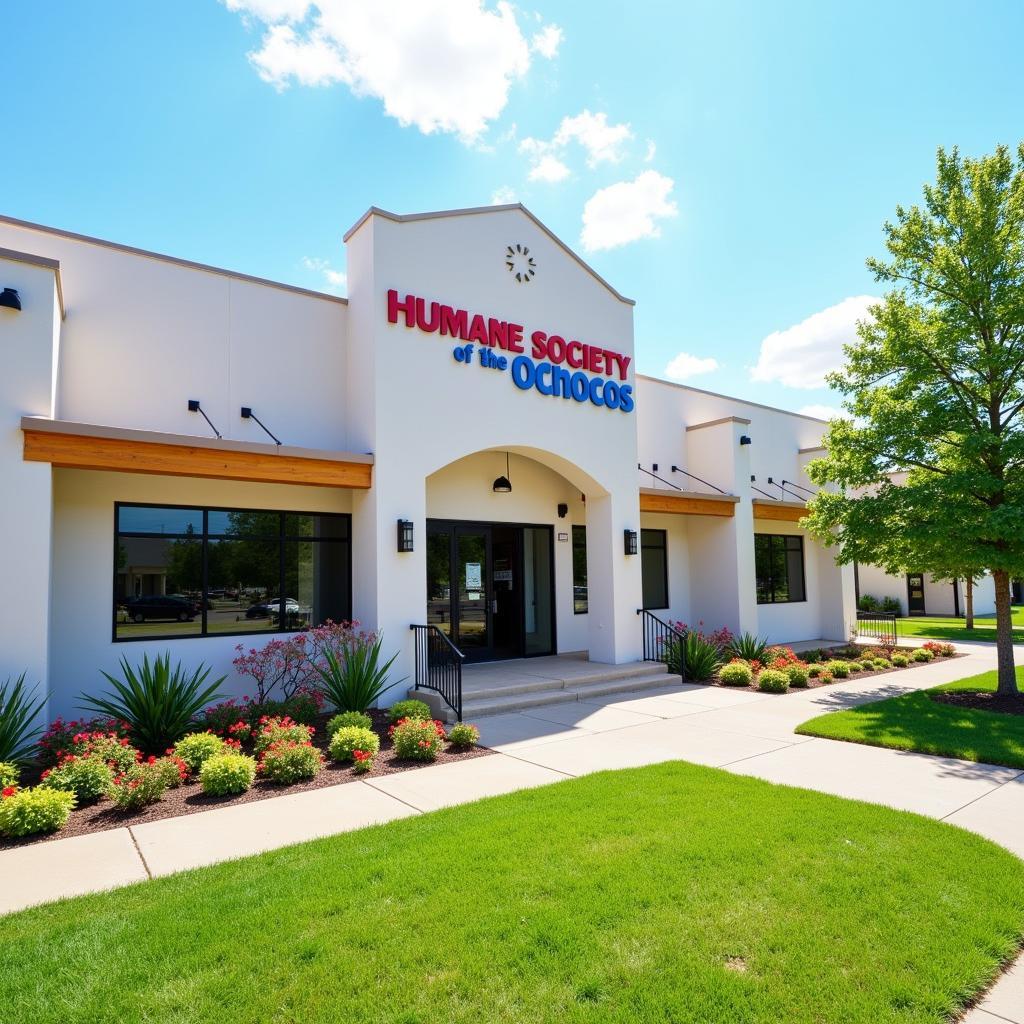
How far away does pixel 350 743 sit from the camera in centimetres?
702

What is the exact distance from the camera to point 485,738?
317 inches

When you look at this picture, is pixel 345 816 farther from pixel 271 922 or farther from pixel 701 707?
pixel 701 707

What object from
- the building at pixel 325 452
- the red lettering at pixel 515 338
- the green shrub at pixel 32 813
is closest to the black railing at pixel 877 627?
the building at pixel 325 452

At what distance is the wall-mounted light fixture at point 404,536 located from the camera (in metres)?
9.73

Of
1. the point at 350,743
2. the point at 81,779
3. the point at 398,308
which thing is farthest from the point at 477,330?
the point at 81,779

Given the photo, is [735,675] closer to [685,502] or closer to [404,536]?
[685,502]

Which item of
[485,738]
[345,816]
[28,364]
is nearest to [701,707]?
[485,738]

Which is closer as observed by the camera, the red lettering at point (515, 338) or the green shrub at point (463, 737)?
the green shrub at point (463, 737)

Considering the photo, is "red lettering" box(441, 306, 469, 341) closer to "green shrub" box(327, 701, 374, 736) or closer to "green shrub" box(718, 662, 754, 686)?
"green shrub" box(327, 701, 374, 736)

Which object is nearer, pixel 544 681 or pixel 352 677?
pixel 352 677

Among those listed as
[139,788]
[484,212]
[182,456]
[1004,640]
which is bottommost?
[139,788]

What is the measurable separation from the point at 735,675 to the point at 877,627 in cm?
1016

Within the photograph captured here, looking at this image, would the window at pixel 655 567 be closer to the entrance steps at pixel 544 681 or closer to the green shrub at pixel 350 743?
the entrance steps at pixel 544 681

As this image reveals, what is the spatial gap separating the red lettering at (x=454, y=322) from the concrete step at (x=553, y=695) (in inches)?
219
